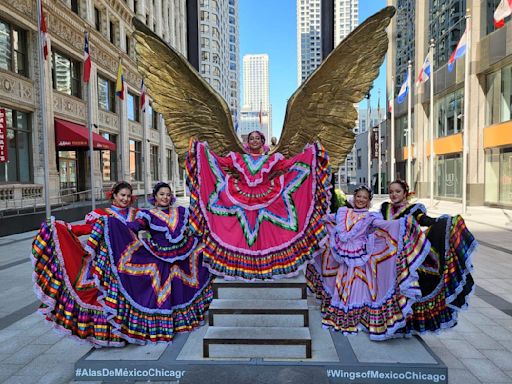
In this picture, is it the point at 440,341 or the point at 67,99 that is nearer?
the point at 440,341

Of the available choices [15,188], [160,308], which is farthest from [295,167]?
[15,188]

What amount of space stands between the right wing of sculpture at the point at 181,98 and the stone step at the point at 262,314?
2024 mm

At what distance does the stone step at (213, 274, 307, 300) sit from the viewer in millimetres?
3496

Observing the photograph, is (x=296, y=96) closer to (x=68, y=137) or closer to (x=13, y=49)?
(x=13, y=49)

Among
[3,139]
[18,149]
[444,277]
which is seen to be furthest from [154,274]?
[18,149]

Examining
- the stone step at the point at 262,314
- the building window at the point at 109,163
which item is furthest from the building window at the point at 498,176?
the building window at the point at 109,163

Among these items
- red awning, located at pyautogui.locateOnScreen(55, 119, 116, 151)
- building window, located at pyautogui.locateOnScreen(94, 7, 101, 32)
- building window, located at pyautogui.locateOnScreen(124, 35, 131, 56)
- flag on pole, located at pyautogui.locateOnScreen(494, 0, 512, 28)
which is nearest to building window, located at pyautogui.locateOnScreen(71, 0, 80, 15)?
building window, located at pyautogui.locateOnScreen(94, 7, 101, 32)

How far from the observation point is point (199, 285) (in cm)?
379

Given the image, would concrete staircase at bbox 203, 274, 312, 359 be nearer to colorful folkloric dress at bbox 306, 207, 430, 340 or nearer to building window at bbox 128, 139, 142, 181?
colorful folkloric dress at bbox 306, 207, 430, 340

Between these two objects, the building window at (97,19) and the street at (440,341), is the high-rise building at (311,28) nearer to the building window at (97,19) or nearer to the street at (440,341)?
the building window at (97,19)

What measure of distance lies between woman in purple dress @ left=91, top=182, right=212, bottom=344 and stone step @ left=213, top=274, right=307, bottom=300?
1.18ft

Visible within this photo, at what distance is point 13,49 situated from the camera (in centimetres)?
1247

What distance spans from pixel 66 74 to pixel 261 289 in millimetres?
16449

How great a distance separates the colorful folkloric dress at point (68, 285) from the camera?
3.20 meters
